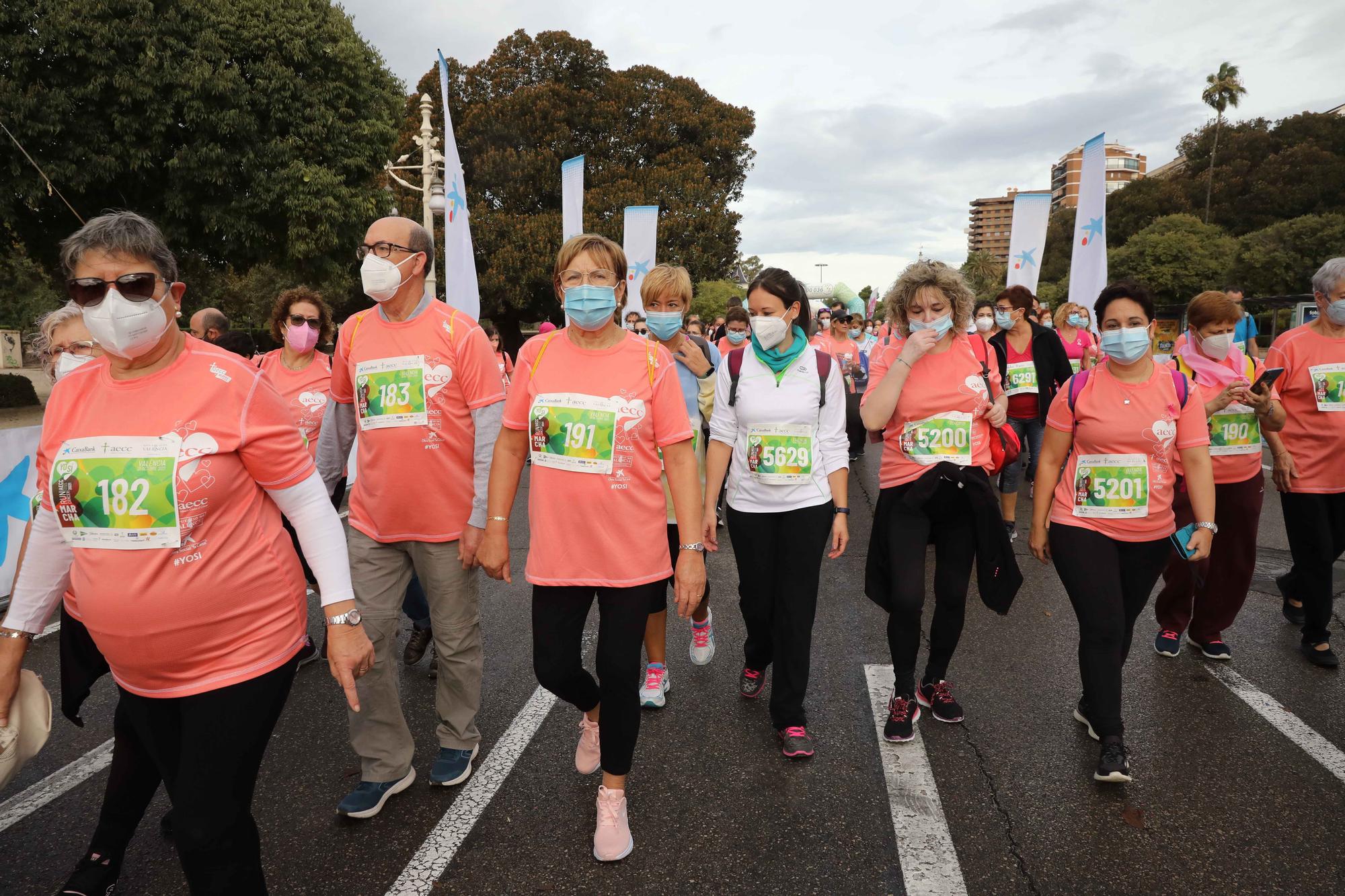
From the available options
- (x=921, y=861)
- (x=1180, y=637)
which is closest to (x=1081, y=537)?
(x=921, y=861)

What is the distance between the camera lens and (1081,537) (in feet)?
11.2

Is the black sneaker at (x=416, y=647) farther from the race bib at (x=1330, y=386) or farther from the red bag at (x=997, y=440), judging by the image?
the race bib at (x=1330, y=386)

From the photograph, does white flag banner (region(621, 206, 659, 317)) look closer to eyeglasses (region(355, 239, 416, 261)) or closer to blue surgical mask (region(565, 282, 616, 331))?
eyeglasses (region(355, 239, 416, 261))

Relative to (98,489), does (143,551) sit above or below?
below

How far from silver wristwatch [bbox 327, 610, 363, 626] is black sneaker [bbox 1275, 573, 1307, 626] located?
17.9ft

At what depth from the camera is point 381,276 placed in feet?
10.3

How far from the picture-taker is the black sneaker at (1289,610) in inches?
199

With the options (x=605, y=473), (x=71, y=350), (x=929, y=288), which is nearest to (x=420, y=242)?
(x=605, y=473)

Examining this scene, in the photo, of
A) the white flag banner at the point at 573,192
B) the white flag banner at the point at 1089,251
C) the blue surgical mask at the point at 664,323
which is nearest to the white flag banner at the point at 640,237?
the white flag banner at the point at 573,192

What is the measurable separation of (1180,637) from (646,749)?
3292 mm

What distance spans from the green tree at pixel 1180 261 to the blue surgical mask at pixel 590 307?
50.2m

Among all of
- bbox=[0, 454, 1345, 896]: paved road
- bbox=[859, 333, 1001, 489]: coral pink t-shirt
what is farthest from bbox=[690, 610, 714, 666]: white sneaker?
bbox=[859, 333, 1001, 489]: coral pink t-shirt

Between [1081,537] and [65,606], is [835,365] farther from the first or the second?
[65,606]

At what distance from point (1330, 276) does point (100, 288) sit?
5.24m
